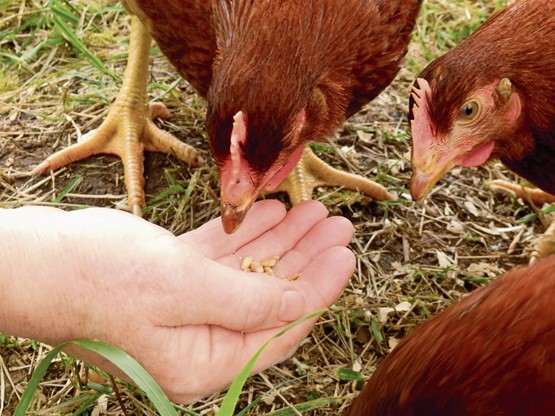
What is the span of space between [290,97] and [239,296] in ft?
1.66

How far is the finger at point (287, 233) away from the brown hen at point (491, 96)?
1.00 ft

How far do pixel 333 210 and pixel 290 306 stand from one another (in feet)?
3.08

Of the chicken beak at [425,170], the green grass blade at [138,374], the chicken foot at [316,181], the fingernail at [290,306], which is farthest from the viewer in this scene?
the chicken foot at [316,181]

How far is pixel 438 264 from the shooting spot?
221cm

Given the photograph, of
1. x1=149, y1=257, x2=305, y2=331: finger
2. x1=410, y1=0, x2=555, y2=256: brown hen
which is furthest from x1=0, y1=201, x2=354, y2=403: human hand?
x1=410, y1=0, x2=555, y2=256: brown hen

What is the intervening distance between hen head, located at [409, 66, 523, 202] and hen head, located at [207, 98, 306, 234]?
380 millimetres

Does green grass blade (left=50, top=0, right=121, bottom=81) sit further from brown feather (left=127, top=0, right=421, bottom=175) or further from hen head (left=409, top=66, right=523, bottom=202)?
hen head (left=409, top=66, right=523, bottom=202)

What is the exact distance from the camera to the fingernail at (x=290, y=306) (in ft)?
4.77

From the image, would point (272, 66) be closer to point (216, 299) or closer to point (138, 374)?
point (216, 299)

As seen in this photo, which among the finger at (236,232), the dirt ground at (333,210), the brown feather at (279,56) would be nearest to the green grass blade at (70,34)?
the dirt ground at (333,210)

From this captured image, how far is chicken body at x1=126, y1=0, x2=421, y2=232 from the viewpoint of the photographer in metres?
1.54

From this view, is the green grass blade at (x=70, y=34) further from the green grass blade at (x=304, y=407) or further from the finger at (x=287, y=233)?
the green grass blade at (x=304, y=407)

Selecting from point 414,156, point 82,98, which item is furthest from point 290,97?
point 82,98

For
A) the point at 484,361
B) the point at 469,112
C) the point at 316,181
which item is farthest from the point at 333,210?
the point at 484,361
